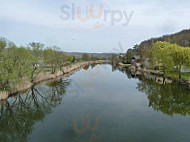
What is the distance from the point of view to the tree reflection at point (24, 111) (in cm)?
985

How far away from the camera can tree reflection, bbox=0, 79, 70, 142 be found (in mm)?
9852

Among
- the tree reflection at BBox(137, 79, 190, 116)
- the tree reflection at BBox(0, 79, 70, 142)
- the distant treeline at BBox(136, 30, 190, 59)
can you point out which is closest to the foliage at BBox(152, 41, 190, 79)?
the tree reflection at BBox(137, 79, 190, 116)

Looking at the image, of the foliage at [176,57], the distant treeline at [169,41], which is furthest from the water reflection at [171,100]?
the distant treeline at [169,41]

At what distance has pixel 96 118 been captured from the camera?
459 inches

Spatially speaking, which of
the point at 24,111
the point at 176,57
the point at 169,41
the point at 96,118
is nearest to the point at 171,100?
the point at 96,118

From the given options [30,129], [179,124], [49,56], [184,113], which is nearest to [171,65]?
[184,113]

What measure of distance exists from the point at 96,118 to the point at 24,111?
619cm

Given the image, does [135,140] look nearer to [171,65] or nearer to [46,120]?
[46,120]

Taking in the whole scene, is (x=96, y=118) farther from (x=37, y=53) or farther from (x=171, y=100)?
(x=37, y=53)

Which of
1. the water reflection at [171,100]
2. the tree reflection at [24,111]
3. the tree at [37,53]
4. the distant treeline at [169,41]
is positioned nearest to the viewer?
the tree reflection at [24,111]

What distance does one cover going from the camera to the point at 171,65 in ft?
85.7

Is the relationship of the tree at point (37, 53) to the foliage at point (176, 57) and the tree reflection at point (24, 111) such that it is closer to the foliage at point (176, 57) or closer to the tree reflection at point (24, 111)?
the tree reflection at point (24, 111)

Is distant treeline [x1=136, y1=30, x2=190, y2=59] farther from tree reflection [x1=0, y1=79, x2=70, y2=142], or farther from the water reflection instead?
tree reflection [x1=0, y1=79, x2=70, y2=142]

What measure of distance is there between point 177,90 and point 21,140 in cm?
1777
